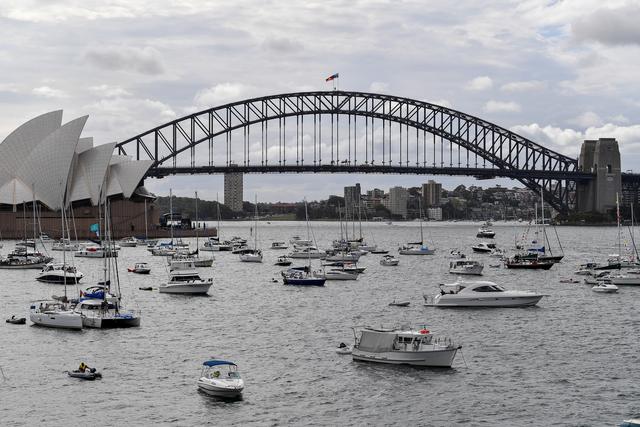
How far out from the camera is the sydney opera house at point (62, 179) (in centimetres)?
12469

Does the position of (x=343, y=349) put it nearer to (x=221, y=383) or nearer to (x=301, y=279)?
(x=221, y=383)

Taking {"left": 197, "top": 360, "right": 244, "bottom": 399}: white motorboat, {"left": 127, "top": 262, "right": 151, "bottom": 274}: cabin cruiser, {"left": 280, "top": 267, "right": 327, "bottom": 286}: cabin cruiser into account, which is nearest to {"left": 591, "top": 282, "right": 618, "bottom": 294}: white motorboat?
{"left": 280, "top": 267, "right": 327, "bottom": 286}: cabin cruiser

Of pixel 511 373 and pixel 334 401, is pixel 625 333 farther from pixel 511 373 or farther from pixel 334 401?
pixel 334 401

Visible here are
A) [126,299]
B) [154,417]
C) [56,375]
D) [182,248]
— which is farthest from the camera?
[182,248]

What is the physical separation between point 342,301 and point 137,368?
2342 cm

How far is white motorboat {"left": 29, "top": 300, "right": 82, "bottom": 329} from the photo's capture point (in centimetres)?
4488

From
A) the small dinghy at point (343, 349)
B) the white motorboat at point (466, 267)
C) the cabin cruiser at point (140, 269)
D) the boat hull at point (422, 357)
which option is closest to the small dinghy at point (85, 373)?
the small dinghy at point (343, 349)

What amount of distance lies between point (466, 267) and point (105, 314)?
1480 inches

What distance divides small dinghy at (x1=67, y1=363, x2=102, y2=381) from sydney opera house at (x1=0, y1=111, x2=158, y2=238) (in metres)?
81.3

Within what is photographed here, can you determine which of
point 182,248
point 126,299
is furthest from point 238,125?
point 126,299

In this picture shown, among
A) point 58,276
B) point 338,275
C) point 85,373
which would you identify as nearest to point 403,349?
point 85,373

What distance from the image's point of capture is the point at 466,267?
76.8 m

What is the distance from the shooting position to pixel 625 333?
→ 149ft

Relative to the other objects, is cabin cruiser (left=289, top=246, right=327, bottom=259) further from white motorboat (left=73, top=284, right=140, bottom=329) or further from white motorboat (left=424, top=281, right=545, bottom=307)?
white motorboat (left=73, top=284, right=140, bottom=329)
